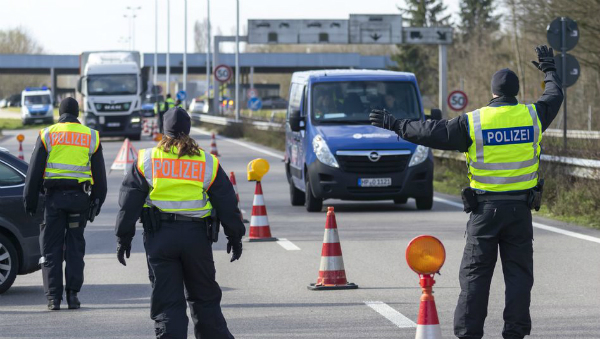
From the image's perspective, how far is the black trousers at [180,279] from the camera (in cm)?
652

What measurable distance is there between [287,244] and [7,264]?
436 centimetres

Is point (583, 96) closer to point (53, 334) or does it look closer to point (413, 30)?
point (413, 30)

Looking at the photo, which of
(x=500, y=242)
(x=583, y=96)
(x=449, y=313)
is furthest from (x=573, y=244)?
(x=583, y=96)

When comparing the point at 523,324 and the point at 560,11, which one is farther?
the point at 560,11

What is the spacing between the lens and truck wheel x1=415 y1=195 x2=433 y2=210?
1771cm

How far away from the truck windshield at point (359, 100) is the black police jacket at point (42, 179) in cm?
831

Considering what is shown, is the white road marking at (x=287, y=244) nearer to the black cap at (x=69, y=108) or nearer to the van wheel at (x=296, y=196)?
the black cap at (x=69, y=108)

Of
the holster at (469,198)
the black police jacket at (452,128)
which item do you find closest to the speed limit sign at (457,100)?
the black police jacket at (452,128)

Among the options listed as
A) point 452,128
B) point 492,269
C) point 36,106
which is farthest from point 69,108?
point 36,106

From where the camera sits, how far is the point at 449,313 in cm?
880

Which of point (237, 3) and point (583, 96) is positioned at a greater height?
point (237, 3)

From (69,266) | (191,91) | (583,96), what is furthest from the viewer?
(191,91)

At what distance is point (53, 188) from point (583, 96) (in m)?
36.7

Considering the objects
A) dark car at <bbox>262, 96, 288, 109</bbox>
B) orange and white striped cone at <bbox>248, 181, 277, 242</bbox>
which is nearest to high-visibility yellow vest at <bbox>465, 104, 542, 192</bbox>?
orange and white striped cone at <bbox>248, 181, 277, 242</bbox>
